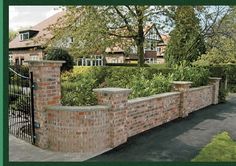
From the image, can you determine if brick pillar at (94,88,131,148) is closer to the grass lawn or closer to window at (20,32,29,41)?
the grass lawn

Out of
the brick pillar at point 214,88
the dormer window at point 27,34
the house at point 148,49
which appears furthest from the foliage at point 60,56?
the dormer window at point 27,34

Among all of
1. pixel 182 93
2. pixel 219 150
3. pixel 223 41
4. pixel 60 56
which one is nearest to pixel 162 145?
pixel 219 150

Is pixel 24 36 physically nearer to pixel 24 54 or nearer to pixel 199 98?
pixel 24 54

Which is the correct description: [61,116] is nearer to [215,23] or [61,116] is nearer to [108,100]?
[108,100]

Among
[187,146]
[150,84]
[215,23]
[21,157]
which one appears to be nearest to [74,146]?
[21,157]

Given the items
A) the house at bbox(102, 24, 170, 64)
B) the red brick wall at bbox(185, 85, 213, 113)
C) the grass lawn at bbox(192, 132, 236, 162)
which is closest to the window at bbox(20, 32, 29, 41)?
the house at bbox(102, 24, 170, 64)

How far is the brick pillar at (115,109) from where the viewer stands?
22.6 ft

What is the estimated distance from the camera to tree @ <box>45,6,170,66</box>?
1669cm

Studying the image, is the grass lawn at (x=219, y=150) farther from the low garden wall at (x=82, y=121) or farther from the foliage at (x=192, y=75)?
the foliage at (x=192, y=75)

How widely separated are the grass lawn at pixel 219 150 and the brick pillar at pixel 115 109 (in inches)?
74.9

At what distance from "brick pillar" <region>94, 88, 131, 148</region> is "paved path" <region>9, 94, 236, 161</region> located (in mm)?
259

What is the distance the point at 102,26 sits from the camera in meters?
16.9

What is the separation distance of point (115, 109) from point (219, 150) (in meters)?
2.68

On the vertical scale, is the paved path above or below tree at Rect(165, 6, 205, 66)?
below
